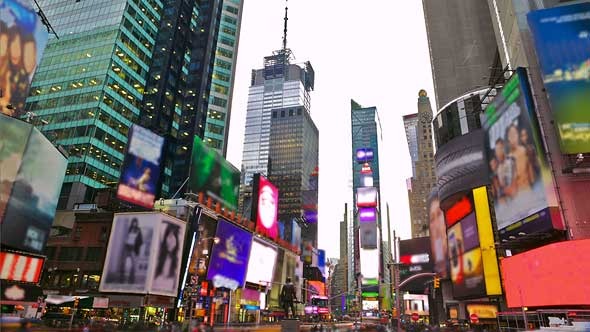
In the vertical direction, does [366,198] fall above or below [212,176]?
above

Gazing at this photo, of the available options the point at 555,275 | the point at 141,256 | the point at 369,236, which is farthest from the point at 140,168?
the point at 369,236

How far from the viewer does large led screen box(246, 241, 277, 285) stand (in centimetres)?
6303

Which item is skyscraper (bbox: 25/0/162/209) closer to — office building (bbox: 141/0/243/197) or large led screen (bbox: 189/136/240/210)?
office building (bbox: 141/0/243/197)

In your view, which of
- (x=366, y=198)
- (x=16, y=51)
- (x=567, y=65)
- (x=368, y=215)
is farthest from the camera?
(x=366, y=198)

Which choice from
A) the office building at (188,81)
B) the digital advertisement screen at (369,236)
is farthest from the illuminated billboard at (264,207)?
the digital advertisement screen at (369,236)

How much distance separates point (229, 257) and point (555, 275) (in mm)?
37753

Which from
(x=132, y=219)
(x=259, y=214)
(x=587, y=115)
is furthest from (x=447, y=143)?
(x=132, y=219)

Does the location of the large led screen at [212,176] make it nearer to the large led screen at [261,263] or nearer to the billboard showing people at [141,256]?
the large led screen at [261,263]

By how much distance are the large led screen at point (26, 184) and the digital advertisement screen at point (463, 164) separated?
5158 centimetres

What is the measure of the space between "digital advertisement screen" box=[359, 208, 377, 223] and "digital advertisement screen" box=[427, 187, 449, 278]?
5226cm

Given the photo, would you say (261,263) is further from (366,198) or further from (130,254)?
(366,198)

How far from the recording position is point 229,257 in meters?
54.3

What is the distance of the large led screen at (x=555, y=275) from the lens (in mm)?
30641

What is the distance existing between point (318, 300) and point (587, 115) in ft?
379
